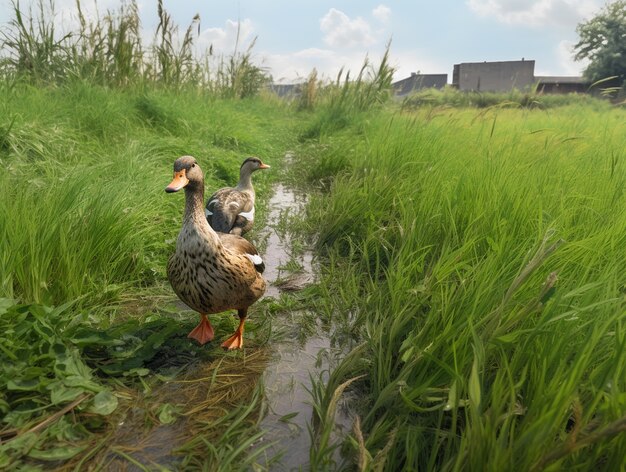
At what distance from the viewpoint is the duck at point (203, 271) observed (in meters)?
2.11

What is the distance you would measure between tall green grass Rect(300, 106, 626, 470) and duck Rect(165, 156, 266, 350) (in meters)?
0.63

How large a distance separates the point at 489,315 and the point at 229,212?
269 centimetres

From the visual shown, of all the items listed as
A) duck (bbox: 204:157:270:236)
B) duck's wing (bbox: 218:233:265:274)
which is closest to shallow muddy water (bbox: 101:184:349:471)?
duck's wing (bbox: 218:233:265:274)

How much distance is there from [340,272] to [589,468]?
6.80 ft

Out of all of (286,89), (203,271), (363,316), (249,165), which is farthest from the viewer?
(286,89)

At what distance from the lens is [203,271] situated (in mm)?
2104

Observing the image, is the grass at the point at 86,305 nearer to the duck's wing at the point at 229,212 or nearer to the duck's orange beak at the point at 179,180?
the duck's wing at the point at 229,212

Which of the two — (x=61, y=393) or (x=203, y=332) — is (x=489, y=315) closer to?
(x=203, y=332)

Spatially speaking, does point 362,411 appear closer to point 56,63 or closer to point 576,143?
point 576,143

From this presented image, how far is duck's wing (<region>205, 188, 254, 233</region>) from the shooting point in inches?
144

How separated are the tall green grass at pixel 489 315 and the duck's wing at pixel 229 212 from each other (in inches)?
29.1

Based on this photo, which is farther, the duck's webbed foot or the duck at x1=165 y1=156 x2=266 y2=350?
the duck's webbed foot

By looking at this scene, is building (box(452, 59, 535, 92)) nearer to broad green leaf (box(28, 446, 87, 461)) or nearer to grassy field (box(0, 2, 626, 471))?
grassy field (box(0, 2, 626, 471))

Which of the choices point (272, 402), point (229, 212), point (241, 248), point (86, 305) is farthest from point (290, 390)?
point (229, 212)
